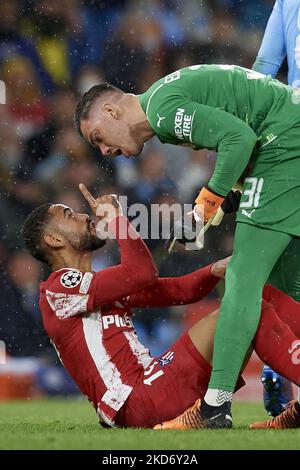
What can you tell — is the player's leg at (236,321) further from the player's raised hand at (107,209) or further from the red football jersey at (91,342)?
the player's raised hand at (107,209)

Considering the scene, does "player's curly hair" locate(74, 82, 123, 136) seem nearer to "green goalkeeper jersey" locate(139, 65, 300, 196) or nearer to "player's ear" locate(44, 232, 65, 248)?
"green goalkeeper jersey" locate(139, 65, 300, 196)

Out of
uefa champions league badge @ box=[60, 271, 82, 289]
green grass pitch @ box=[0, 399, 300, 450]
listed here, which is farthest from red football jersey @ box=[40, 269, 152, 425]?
green grass pitch @ box=[0, 399, 300, 450]

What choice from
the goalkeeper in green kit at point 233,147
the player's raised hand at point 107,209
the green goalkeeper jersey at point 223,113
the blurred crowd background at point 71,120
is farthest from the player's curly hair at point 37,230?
the blurred crowd background at point 71,120

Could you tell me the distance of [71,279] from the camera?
139 inches

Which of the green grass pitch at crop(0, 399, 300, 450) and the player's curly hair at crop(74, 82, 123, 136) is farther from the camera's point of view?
the player's curly hair at crop(74, 82, 123, 136)

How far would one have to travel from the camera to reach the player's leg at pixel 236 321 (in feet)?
11.1

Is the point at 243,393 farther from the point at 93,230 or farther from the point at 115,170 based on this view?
the point at 93,230

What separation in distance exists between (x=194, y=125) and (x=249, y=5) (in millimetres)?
4519

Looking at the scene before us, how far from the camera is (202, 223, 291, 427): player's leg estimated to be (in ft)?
11.1

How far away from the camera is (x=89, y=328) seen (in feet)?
11.8

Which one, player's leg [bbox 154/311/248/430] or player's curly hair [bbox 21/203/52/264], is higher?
player's curly hair [bbox 21/203/52/264]

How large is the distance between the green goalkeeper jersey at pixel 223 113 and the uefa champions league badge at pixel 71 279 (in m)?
0.59

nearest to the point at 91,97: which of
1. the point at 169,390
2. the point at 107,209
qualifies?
the point at 107,209

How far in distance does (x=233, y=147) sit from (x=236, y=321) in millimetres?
606
